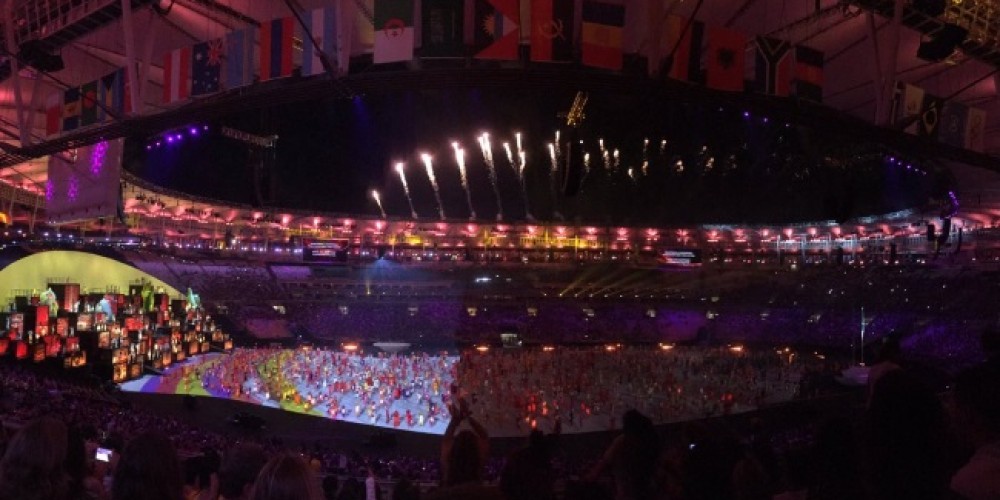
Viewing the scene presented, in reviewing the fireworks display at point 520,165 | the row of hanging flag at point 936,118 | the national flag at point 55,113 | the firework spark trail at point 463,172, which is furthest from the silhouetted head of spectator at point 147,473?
the firework spark trail at point 463,172

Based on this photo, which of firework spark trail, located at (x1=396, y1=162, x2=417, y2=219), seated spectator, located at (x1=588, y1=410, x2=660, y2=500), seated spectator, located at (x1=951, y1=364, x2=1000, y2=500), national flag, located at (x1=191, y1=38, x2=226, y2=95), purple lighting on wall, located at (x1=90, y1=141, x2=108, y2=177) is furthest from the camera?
firework spark trail, located at (x1=396, y1=162, x2=417, y2=219)

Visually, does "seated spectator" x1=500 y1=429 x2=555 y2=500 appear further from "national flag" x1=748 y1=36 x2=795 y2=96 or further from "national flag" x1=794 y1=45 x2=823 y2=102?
"national flag" x1=794 y1=45 x2=823 y2=102

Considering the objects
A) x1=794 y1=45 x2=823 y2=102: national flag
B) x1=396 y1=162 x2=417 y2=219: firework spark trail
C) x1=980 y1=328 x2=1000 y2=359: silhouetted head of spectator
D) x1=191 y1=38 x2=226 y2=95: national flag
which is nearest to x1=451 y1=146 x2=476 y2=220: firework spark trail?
x1=396 y1=162 x2=417 y2=219: firework spark trail

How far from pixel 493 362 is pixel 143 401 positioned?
1240cm

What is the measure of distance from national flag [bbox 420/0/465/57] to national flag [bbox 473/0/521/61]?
207 millimetres

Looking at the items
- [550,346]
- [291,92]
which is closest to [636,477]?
[291,92]

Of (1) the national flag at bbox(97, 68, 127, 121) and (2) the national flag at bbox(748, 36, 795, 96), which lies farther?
(1) the national flag at bbox(97, 68, 127, 121)

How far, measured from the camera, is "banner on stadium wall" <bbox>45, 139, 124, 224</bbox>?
1333 cm

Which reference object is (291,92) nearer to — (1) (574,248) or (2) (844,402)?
(2) (844,402)

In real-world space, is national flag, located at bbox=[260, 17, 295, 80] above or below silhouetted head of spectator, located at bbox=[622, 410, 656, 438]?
above

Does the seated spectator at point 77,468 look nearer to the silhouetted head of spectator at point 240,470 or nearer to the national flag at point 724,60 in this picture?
the silhouetted head of spectator at point 240,470

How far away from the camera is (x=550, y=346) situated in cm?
3244

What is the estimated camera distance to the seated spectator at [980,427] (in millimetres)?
1948

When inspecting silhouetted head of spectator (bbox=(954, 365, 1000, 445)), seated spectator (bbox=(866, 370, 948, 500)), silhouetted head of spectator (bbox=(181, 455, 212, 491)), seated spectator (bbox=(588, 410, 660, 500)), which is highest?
silhouetted head of spectator (bbox=(954, 365, 1000, 445))
